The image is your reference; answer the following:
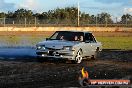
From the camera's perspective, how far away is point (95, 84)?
662cm

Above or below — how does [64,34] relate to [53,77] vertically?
above

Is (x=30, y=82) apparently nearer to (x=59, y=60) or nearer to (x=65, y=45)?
(x=65, y=45)

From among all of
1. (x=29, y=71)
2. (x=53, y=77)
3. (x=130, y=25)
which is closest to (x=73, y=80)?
(x=53, y=77)

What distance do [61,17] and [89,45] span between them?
8746cm

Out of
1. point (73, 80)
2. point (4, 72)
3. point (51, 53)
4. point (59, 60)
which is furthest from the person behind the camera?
point (59, 60)

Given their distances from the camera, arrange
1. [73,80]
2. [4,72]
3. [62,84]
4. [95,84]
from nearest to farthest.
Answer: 1. [95,84]
2. [62,84]
3. [73,80]
4. [4,72]

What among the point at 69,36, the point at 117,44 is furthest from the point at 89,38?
the point at 117,44

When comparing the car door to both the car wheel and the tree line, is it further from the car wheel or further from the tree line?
the tree line

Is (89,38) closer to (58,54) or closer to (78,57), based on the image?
(78,57)

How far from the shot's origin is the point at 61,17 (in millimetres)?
106562

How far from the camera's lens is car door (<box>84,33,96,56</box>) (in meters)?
19.1

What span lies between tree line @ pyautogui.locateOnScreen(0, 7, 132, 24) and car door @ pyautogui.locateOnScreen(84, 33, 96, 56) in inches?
1853

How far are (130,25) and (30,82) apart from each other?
5728 cm

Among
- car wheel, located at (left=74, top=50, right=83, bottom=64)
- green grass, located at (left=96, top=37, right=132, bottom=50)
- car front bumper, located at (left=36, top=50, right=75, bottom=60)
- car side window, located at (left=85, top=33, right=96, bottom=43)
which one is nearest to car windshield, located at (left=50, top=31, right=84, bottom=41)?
car side window, located at (left=85, top=33, right=96, bottom=43)
